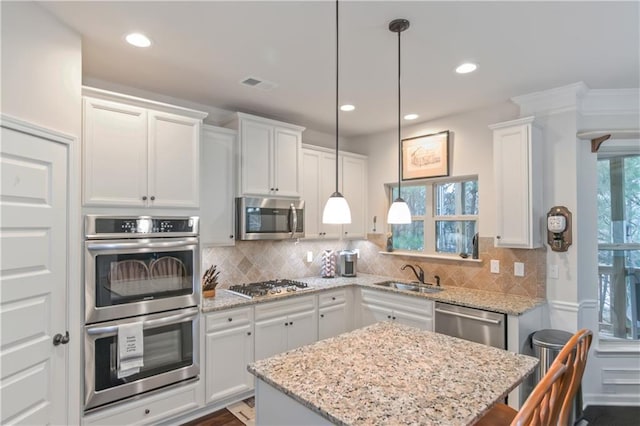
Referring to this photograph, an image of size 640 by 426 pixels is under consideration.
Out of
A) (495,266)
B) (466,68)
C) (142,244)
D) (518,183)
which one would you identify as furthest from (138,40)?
(495,266)

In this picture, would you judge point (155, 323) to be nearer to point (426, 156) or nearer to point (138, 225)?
point (138, 225)

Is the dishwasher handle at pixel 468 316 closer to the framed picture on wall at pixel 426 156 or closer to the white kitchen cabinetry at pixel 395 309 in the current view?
the white kitchen cabinetry at pixel 395 309

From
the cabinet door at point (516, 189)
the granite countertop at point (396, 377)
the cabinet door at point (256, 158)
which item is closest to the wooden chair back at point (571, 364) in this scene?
the granite countertop at point (396, 377)

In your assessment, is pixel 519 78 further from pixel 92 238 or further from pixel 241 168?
pixel 92 238

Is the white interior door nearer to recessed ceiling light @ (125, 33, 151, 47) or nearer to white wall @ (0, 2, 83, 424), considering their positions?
white wall @ (0, 2, 83, 424)

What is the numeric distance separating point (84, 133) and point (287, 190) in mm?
1869

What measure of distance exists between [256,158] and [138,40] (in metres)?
1.44

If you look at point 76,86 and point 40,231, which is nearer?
point 40,231

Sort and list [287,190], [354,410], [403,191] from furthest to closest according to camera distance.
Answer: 1. [403,191]
2. [287,190]
3. [354,410]

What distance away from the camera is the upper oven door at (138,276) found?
7.62ft

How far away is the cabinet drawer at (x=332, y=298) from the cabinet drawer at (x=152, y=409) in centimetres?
143

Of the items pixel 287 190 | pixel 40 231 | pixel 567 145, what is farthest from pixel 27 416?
pixel 567 145

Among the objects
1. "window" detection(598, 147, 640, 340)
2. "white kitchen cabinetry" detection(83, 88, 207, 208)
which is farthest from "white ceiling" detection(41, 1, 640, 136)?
"window" detection(598, 147, 640, 340)

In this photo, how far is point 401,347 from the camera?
1.94 meters
